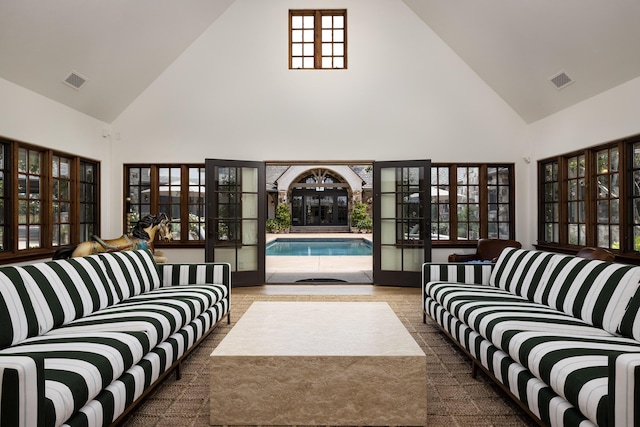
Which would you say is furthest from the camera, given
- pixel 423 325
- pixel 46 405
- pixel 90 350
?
pixel 423 325

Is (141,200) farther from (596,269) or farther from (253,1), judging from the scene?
(596,269)

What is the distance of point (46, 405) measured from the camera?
5.56 feet

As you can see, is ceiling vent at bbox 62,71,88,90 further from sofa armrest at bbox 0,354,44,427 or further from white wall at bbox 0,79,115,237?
sofa armrest at bbox 0,354,44,427

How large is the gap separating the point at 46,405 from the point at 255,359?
1022mm

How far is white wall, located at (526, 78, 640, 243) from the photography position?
485cm

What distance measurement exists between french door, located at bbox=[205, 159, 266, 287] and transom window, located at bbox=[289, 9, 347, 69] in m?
2.03

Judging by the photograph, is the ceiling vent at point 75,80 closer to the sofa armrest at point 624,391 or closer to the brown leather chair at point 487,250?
the brown leather chair at point 487,250

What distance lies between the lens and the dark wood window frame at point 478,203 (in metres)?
7.20

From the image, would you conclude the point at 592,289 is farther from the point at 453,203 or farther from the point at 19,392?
the point at 453,203

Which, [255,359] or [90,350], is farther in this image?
[255,359]

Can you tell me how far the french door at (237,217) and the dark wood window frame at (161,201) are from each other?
49 cm

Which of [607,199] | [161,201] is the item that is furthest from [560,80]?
[161,201]

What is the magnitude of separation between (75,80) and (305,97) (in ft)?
11.0

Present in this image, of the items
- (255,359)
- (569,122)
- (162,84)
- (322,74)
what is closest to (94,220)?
(162,84)
